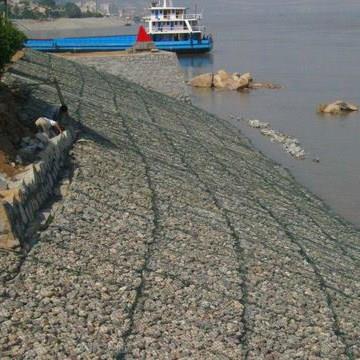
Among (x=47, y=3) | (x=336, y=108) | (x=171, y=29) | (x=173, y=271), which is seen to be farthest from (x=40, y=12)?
(x=173, y=271)

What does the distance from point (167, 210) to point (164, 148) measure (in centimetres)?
484

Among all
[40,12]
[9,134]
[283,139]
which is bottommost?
[40,12]

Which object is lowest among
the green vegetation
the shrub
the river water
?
the green vegetation

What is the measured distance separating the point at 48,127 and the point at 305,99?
2400 cm

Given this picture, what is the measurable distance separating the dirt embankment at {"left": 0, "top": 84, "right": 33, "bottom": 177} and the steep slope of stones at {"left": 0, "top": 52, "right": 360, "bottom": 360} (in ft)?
3.03

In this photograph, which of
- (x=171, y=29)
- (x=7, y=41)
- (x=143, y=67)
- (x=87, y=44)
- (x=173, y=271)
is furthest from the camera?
(x=171, y=29)

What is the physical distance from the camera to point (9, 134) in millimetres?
9352

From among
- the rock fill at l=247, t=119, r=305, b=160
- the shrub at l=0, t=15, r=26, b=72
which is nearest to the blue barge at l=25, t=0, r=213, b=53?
the rock fill at l=247, t=119, r=305, b=160

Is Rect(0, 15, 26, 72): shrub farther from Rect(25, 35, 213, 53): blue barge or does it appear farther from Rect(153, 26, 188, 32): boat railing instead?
Rect(153, 26, 188, 32): boat railing

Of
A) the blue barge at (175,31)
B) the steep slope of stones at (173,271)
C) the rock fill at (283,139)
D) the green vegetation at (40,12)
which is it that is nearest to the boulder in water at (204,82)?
the rock fill at (283,139)

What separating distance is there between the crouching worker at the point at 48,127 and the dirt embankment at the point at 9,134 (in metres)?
0.20

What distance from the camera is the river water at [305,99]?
1852 cm

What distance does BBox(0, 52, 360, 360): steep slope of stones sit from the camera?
6242mm

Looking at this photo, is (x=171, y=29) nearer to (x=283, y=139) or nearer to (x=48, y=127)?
(x=283, y=139)
